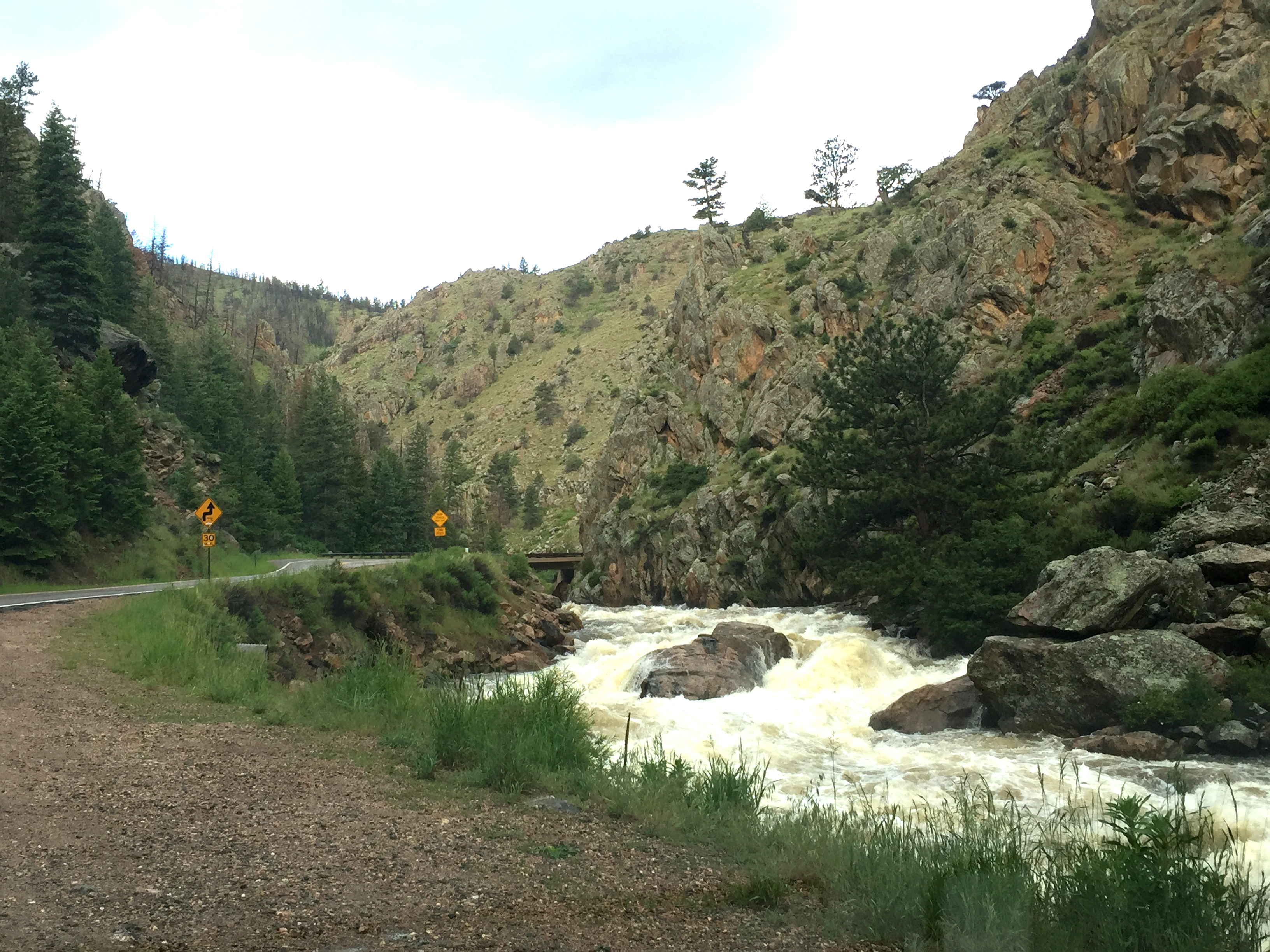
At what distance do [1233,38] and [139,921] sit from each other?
5932cm

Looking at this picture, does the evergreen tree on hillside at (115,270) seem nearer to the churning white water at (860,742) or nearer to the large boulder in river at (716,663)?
the large boulder in river at (716,663)

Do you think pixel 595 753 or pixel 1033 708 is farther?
pixel 1033 708

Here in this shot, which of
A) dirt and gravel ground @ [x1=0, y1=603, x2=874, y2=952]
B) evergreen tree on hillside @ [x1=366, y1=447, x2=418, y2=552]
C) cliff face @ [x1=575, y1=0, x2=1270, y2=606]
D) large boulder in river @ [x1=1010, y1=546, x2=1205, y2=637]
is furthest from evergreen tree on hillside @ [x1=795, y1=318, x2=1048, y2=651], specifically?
evergreen tree on hillside @ [x1=366, y1=447, x2=418, y2=552]

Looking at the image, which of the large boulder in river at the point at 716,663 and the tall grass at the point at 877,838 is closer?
the tall grass at the point at 877,838

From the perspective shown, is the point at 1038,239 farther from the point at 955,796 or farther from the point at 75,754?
the point at 75,754

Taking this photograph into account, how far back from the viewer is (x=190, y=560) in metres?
42.0

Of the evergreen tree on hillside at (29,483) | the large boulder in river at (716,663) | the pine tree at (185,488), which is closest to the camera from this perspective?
the large boulder in river at (716,663)

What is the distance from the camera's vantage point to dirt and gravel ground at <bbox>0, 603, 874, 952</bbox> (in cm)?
528

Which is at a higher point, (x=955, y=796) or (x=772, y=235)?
(x=772, y=235)

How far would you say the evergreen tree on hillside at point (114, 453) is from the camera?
37156mm

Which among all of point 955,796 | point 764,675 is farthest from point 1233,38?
point 955,796

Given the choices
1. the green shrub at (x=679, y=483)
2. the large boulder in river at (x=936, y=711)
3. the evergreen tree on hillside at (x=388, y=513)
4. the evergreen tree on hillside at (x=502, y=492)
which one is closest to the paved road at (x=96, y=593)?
the large boulder in river at (x=936, y=711)

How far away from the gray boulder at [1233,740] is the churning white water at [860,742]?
20.1 inches

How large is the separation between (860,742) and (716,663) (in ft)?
20.9
